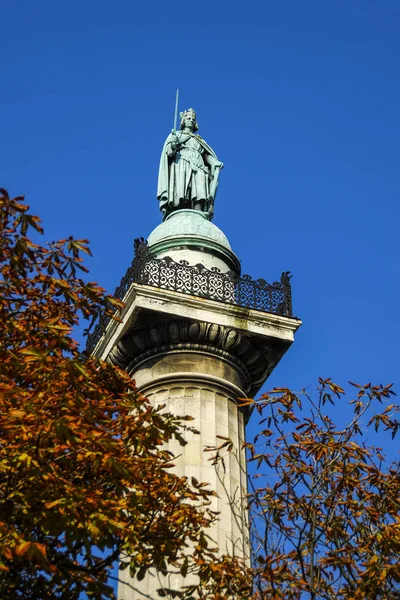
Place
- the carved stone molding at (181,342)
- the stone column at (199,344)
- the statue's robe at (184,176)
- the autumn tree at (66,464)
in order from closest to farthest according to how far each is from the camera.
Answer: the autumn tree at (66,464)
the stone column at (199,344)
the carved stone molding at (181,342)
the statue's robe at (184,176)

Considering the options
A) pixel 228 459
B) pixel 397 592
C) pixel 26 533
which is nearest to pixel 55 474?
pixel 26 533

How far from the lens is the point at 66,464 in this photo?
33.6ft

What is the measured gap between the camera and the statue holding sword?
70.3 ft

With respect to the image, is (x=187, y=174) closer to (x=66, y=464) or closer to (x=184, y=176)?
(x=184, y=176)

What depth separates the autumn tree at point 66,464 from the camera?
939 cm

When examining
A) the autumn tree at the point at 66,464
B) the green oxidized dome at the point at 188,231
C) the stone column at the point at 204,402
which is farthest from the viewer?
the green oxidized dome at the point at 188,231

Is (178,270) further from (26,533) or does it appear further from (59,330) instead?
(26,533)

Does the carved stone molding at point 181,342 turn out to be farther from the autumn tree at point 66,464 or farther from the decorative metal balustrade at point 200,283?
the autumn tree at point 66,464

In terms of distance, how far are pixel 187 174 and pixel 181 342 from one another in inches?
216

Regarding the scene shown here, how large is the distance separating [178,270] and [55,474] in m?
9.05

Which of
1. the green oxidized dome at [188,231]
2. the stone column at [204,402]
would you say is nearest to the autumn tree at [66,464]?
the stone column at [204,402]

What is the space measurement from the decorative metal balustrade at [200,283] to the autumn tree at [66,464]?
5.62 meters

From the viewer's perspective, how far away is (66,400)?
997 cm

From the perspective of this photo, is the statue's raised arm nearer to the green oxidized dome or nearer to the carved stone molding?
the green oxidized dome
